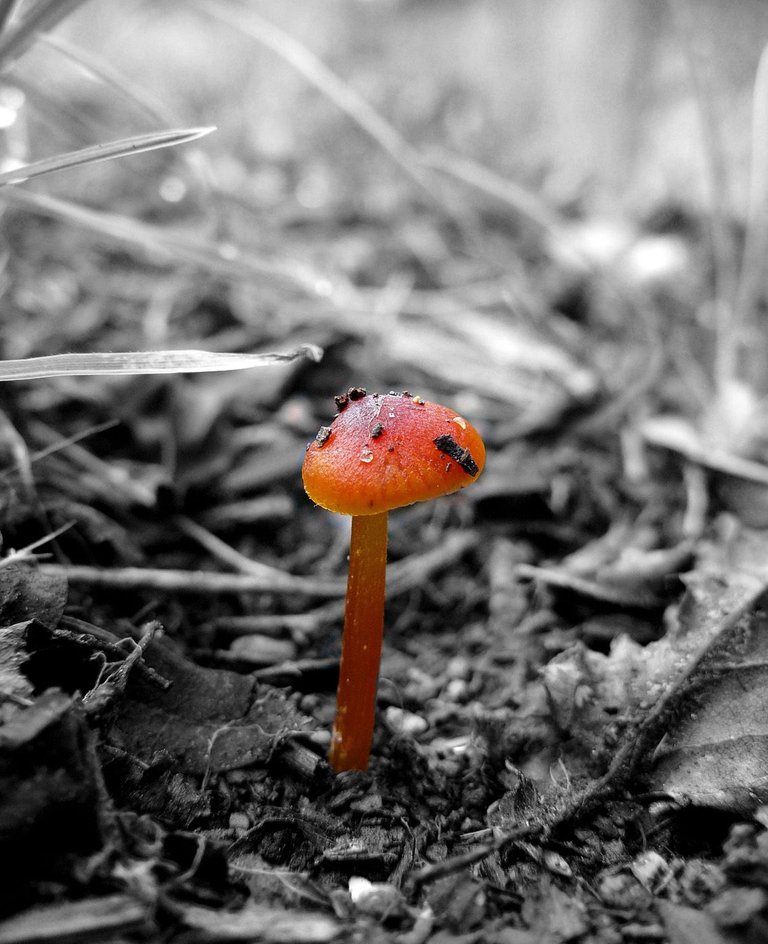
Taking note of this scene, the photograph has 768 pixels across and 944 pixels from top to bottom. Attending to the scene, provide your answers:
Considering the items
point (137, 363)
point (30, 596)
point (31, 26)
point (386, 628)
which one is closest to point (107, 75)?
point (31, 26)

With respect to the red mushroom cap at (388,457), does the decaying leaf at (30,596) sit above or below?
below

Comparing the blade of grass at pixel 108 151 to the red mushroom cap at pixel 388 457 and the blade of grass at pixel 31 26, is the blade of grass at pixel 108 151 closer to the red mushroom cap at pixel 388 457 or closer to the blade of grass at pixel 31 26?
the blade of grass at pixel 31 26

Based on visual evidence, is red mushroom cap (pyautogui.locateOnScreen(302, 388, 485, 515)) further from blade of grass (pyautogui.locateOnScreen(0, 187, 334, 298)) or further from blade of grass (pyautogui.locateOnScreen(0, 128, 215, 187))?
blade of grass (pyautogui.locateOnScreen(0, 187, 334, 298))

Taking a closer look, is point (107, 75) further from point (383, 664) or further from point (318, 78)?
point (383, 664)

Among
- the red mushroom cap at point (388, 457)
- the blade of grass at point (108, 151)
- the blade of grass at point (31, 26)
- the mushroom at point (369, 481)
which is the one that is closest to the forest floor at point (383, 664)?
the mushroom at point (369, 481)

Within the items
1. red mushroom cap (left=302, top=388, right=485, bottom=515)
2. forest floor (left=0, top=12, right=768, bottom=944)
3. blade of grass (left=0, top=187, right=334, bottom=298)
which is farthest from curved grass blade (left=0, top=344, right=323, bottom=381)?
blade of grass (left=0, top=187, right=334, bottom=298)

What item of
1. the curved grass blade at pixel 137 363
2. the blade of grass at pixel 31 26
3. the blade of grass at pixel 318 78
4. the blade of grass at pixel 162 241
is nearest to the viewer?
the curved grass blade at pixel 137 363
